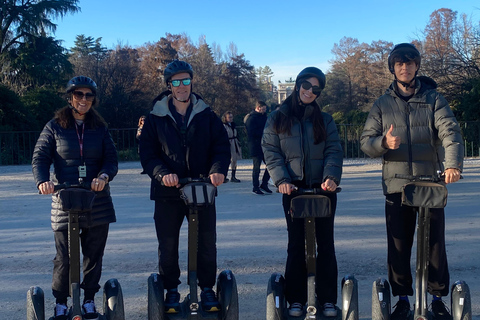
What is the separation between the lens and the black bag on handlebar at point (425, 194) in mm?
3613

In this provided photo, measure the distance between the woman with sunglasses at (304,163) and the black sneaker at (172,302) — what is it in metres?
0.84

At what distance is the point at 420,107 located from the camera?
12.8 feet

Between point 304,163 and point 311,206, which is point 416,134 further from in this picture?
point 311,206

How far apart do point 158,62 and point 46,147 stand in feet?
129

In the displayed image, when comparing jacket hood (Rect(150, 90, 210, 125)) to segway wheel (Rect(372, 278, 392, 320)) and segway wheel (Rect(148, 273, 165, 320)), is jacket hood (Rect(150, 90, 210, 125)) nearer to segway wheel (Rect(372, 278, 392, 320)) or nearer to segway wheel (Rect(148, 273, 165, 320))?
segway wheel (Rect(148, 273, 165, 320))

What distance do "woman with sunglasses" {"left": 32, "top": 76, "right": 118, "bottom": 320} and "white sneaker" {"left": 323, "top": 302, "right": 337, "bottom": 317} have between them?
5.60 ft

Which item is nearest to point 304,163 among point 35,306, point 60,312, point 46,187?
point 46,187

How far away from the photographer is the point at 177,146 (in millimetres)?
4066

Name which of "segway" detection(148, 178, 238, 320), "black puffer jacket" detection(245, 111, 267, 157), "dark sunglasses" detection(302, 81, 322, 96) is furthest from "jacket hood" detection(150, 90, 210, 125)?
"black puffer jacket" detection(245, 111, 267, 157)

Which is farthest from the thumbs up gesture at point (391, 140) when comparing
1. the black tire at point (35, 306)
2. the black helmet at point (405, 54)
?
the black tire at point (35, 306)

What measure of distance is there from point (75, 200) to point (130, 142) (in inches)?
756

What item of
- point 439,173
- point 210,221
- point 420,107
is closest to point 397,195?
point 439,173

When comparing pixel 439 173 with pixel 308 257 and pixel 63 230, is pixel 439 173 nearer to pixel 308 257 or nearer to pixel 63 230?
pixel 308 257

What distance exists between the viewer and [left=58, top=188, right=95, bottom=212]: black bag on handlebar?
12.0ft
